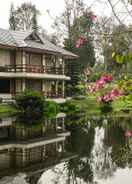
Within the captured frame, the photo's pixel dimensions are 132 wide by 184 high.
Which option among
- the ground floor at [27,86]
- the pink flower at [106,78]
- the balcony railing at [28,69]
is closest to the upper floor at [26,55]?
the balcony railing at [28,69]

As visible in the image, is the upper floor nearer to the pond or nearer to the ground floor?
the ground floor

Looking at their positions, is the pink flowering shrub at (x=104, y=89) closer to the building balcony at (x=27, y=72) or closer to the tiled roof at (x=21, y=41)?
the building balcony at (x=27, y=72)

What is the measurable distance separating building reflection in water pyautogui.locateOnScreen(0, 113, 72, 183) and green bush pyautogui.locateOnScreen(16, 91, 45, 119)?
2872 mm

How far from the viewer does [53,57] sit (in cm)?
4341

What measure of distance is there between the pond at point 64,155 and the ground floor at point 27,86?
12.0 m

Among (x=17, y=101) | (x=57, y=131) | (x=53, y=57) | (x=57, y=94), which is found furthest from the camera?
(x=53, y=57)

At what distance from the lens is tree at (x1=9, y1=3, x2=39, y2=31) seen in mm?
69375

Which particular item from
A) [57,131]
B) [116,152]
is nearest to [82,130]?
[57,131]

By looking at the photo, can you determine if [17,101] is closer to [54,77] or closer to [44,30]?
[54,77]

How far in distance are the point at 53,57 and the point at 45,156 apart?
28.2 metres

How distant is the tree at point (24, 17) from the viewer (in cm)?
6938

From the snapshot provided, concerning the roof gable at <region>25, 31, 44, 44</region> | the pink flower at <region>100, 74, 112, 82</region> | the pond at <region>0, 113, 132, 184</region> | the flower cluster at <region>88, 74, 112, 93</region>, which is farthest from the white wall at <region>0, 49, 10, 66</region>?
the pink flower at <region>100, 74, 112, 82</region>

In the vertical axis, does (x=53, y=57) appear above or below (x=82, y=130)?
above

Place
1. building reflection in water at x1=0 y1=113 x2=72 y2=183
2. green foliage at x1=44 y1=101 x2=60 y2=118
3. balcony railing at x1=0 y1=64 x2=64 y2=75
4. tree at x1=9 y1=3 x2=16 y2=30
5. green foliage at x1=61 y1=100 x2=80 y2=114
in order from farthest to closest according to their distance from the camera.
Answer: tree at x1=9 y1=3 x2=16 y2=30, green foliage at x1=61 y1=100 x2=80 y2=114, balcony railing at x1=0 y1=64 x2=64 y2=75, green foliage at x1=44 y1=101 x2=60 y2=118, building reflection in water at x1=0 y1=113 x2=72 y2=183
